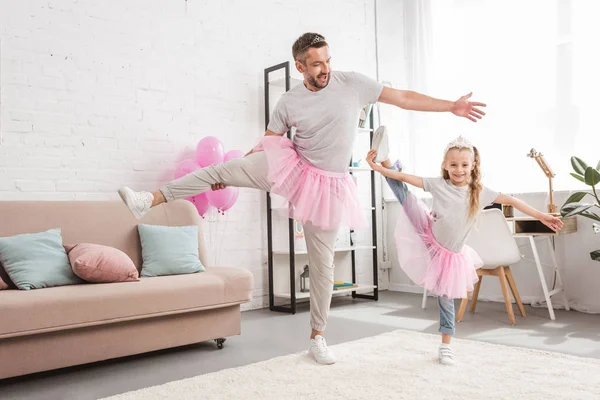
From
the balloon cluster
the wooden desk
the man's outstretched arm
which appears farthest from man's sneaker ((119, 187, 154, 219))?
the wooden desk

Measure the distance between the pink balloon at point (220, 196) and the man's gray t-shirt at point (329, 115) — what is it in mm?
Answer: 1358

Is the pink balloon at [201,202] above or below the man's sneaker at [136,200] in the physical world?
below

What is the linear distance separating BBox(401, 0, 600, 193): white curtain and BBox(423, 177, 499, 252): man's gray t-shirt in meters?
2.03

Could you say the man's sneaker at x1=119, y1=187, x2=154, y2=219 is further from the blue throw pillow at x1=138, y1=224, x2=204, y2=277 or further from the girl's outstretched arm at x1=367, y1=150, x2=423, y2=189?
the girl's outstretched arm at x1=367, y1=150, x2=423, y2=189

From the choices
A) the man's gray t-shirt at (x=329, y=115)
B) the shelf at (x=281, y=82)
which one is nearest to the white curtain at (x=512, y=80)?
the shelf at (x=281, y=82)

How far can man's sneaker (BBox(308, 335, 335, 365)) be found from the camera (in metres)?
2.67

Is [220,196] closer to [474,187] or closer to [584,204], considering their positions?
[474,187]

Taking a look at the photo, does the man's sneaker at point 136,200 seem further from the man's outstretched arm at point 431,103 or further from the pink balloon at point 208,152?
the pink balloon at point 208,152

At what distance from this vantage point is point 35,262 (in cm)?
280

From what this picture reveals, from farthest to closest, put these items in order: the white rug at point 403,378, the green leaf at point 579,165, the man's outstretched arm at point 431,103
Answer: the green leaf at point 579,165 < the man's outstretched arm at point 431,103 < the white rug at point 403,378

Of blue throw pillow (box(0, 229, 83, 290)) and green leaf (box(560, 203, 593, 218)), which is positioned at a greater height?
green leaf (box(560, 203, 593, 218))

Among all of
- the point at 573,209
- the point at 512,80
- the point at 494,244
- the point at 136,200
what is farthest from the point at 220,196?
the point at 512,80

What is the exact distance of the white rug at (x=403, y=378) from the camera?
2.18m

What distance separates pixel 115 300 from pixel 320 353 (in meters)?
1.08
